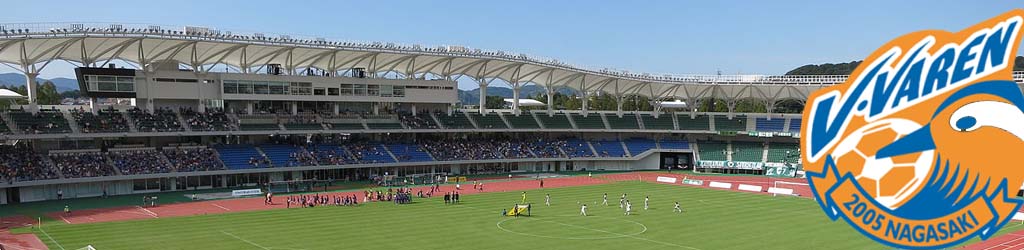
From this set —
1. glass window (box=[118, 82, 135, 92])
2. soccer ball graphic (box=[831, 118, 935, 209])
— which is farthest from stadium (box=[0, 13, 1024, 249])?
soccer ball graphic (box=[831, 118, 935, 209])

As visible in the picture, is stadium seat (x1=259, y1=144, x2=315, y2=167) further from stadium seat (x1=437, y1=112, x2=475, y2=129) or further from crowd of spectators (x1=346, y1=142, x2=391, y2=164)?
stadium seat (x1=437, y1=112, x2=475, y2=129)

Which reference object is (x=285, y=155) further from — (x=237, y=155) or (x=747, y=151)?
→ (x=747, y=151)

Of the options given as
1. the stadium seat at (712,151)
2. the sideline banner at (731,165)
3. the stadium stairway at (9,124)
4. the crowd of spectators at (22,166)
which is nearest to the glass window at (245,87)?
the crowd of spectators at (22,166)

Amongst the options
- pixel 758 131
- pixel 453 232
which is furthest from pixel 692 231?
pixel 758 131

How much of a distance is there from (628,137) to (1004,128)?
254 ft

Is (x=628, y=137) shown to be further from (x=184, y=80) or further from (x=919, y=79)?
(x=919, y=79)

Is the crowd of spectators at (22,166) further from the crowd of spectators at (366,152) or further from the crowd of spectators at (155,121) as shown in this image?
the crowd of spectators at (366,152)

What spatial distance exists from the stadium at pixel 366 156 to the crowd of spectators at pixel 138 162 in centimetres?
19

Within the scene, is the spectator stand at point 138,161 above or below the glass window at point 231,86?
below

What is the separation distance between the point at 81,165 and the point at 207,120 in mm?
10688

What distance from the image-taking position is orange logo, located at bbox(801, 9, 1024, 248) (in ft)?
41.1

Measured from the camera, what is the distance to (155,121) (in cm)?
5978

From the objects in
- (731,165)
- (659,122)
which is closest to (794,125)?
(731,165)

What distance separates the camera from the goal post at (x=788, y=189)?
5891 cm
